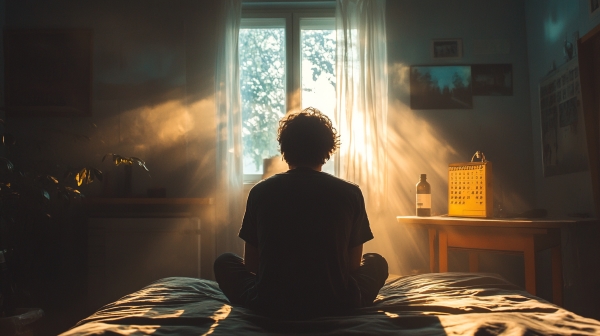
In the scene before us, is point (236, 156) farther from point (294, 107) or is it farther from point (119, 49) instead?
point (119, 49)

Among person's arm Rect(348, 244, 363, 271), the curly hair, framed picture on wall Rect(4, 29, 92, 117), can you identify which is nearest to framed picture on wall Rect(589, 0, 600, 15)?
the curly hair

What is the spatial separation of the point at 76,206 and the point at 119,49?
106 centimetres

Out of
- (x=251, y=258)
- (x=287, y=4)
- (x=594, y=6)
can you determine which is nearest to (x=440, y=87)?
(x=594, y=6)

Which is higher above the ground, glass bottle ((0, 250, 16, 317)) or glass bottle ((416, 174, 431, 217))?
glass bottle ((416, 174, 431, 217))

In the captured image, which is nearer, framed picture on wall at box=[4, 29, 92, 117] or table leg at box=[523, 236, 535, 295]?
table leg at box=[523, 236, 535, 295]

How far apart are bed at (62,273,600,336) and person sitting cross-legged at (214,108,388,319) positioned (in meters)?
0.07

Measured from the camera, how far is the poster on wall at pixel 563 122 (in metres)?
2.57

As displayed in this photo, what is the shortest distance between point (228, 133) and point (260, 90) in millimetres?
418

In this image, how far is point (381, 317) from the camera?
127 cm

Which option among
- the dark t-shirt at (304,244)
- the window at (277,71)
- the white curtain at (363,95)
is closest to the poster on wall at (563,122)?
the white curtain at (363,95)

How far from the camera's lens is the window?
3.40 m

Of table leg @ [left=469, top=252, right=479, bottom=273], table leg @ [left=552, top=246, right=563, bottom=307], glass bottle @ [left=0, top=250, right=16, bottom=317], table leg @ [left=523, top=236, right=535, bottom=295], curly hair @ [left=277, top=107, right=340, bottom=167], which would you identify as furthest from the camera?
table leg @ [left=469, top=252, right=479, bottom=273]

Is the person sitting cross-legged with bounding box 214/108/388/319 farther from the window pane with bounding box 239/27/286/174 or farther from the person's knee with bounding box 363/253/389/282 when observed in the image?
the window pane with bounding box 239/27/286/174

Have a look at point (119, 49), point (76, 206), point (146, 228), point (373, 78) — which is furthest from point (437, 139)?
point (76, 206)
